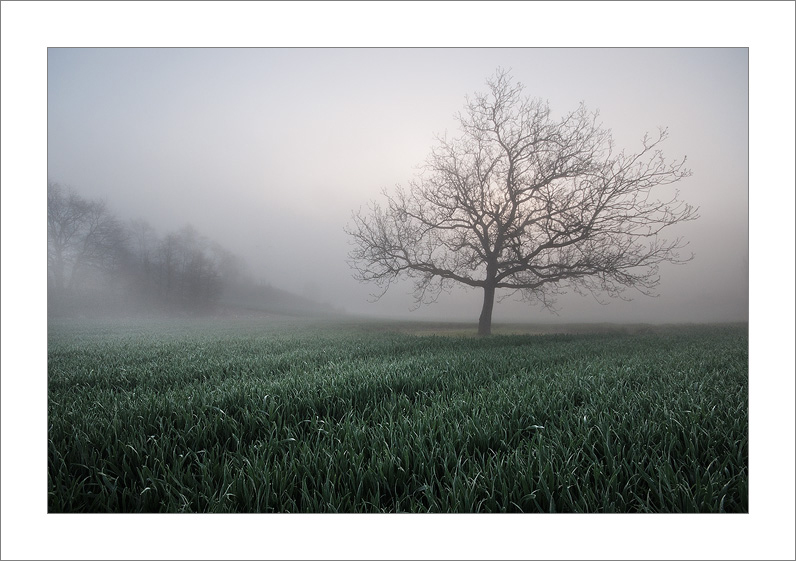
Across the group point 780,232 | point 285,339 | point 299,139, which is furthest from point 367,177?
point 780,232

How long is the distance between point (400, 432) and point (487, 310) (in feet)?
8.65

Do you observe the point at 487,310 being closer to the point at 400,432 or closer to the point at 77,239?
the point at 400,432

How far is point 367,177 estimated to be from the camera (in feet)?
11.8

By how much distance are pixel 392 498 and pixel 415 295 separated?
2759 millimetres

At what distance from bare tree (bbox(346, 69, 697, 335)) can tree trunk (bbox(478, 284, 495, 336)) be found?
0.01 meters

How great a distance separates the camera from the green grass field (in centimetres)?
153

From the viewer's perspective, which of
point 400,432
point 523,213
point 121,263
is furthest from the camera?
point 523,213

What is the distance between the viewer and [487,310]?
14.1ft

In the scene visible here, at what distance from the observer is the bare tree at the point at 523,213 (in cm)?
339

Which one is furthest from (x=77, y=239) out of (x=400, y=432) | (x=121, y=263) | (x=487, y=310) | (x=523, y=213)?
(x=523, y=213)

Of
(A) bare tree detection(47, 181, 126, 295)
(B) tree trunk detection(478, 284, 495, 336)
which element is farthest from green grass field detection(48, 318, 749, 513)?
(B) tree trunk detection(478, 284, 495, 336)

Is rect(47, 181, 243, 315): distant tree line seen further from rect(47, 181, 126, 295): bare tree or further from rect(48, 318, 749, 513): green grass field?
rect(48, 318, 749, 513): green grass field

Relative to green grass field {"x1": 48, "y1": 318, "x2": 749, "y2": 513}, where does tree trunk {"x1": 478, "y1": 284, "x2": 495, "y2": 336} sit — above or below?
above
